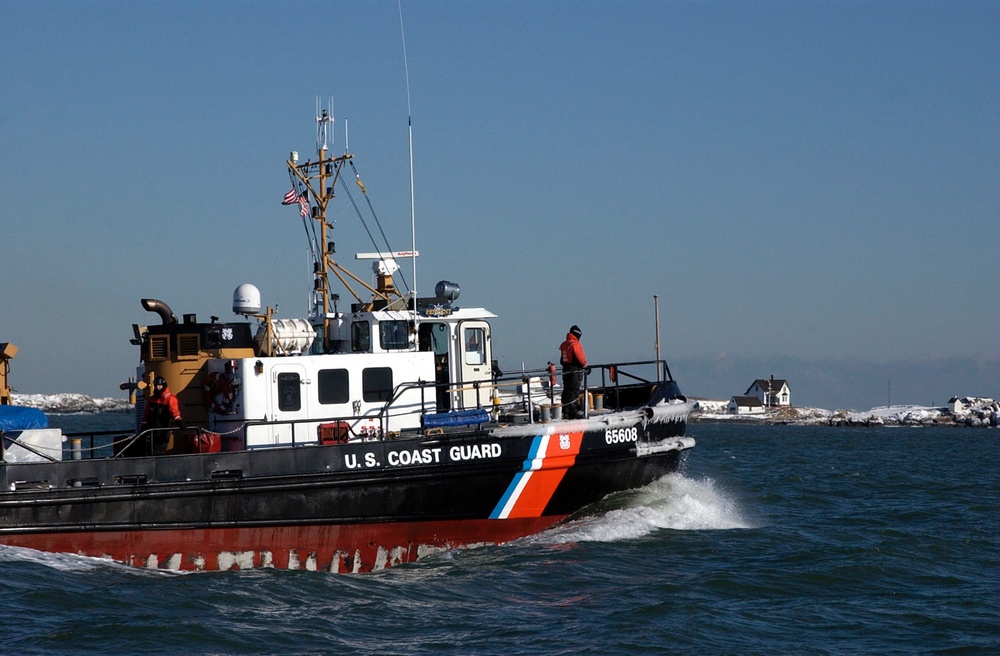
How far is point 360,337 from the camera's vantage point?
16156mm

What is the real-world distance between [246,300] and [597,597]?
6576mm

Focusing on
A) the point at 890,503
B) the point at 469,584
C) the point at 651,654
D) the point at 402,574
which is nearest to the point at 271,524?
the point at 402,574

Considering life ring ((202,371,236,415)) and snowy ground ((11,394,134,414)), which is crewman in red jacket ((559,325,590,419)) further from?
snowy ground ((11,394,134,414))

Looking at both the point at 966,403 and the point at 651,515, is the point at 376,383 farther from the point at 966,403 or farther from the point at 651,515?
the point at 966,403

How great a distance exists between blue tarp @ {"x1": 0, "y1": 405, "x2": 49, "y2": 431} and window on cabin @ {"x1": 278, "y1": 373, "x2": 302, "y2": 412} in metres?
2.98

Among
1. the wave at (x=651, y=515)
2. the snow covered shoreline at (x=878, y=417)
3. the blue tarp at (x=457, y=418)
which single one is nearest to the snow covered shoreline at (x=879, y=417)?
the snow covered shoreline at (x=878, y=417)

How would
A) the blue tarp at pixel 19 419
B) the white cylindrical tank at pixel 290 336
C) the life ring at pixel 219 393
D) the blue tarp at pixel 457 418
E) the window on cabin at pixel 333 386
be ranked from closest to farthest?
the blue tarp at pixel 19 419 → the blue tarp at pixel 457 418 → the life ring at pixel 219 393 → the window on cabin at pixel 333 386 → the white cylindrical tank at pixel 290 336

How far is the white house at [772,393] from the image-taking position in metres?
98.2

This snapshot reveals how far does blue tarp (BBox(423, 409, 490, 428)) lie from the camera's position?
47.9 feet

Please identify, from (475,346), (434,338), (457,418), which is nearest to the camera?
(457,418)

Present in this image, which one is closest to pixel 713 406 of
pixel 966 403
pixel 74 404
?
pixel 966 403

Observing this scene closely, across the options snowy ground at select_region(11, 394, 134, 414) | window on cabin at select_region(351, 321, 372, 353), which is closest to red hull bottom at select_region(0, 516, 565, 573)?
window on cabin at select_region(351, 321, 372, 353)

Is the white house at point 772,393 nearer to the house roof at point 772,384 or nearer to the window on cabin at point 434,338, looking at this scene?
the house roof at point 772,384

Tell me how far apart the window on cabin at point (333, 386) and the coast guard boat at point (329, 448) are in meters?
Result: 0.03
